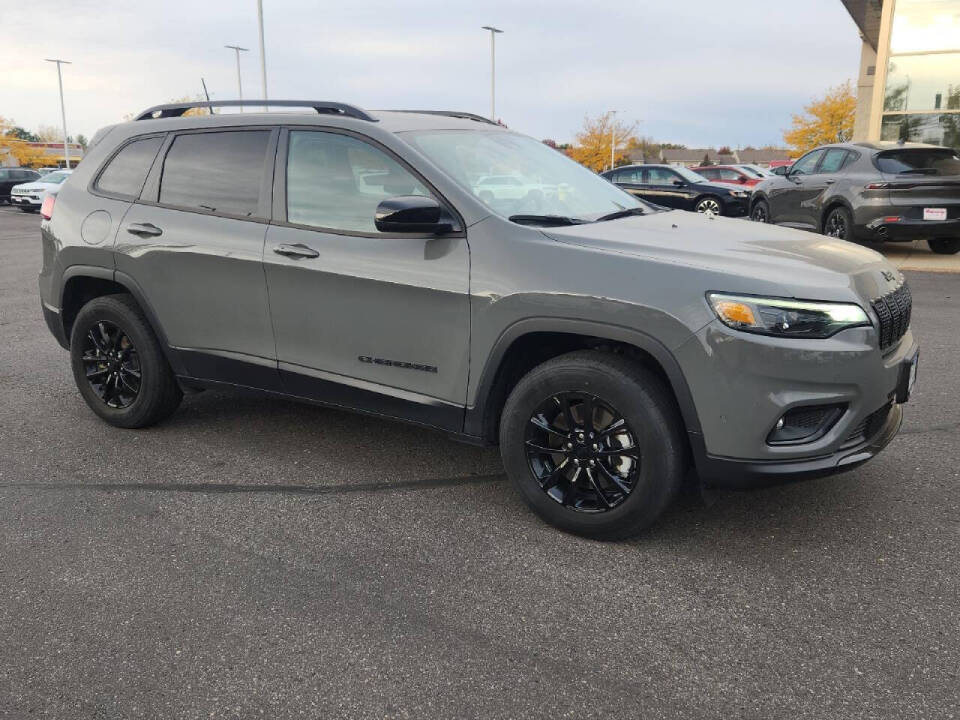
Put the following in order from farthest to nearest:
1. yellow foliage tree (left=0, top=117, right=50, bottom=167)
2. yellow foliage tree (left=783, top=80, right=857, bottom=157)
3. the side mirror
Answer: yellow foliage tree (left=0, top=117, right=50, bottom=167)
yellow foliage tree (left=783, top=80, right=857, bottom=157)
the side mirror

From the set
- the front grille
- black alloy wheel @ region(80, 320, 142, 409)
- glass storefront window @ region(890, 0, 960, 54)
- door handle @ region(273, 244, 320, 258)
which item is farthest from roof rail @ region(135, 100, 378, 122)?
glass storefront window @ region(890, 0, 960, 54)

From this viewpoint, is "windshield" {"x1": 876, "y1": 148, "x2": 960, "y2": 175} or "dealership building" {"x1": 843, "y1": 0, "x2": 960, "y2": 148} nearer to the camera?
"windshield" {"x1": 876, "y1": 148, "x2": 960, "y2": 175}

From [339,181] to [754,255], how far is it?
1863mm

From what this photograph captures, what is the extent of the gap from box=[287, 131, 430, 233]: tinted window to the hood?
70 centimetres

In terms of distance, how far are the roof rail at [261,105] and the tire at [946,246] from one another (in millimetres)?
11092

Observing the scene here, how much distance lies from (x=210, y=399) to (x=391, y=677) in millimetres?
3331

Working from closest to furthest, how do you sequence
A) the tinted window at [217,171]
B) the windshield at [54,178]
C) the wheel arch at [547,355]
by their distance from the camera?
1. the wheel arch at [547,355]
2. the tinted window at [217,171]
3. the windshield at [54,178]

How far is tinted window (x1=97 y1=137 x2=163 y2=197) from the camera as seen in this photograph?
4.58m

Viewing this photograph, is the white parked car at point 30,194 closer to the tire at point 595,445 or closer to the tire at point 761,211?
the tire at point 761,211

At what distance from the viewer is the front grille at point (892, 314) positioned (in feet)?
10.3

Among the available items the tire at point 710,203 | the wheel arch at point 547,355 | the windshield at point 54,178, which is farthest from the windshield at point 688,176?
the windshield at point 54,178

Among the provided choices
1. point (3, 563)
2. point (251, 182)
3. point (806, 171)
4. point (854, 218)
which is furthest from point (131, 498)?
point (806, 171)

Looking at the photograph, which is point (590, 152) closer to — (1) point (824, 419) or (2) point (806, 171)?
(2) point (806, 171)

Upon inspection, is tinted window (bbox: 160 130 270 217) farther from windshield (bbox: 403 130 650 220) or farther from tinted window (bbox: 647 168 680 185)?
tinted window (bbox: 647 168 680 185)
